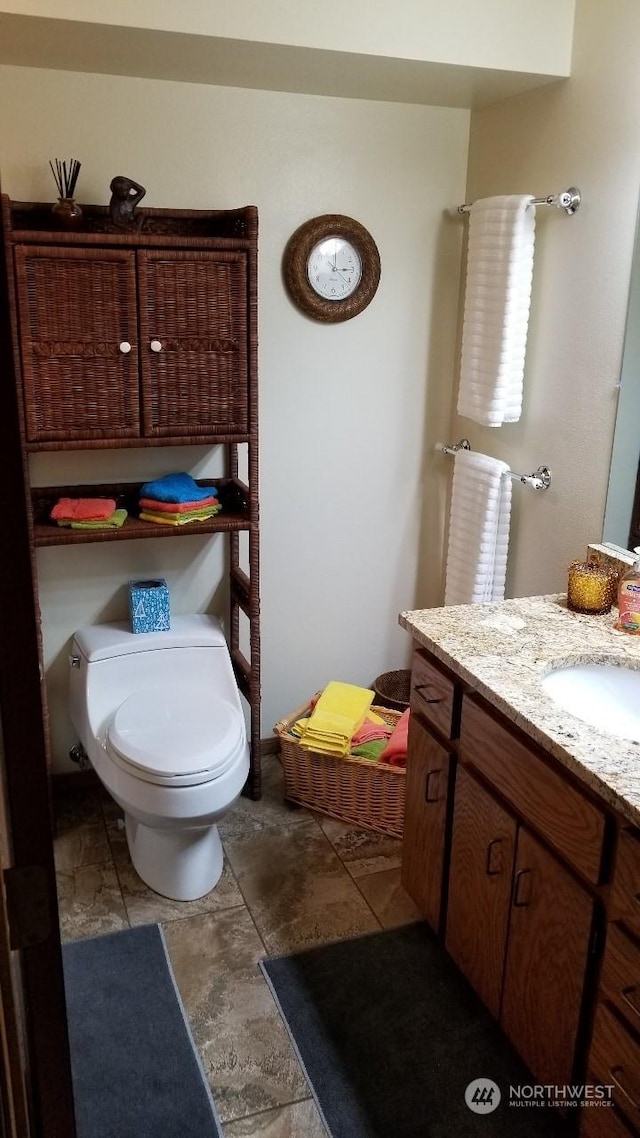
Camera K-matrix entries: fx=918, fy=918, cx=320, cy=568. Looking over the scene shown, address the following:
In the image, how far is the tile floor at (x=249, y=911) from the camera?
1938mm

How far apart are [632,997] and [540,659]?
0.69 metres

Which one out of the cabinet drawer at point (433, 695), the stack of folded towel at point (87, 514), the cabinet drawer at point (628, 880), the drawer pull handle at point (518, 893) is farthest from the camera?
the stack of folded towel at point (87, 514)

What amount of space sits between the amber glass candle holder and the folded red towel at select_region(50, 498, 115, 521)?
129 cm

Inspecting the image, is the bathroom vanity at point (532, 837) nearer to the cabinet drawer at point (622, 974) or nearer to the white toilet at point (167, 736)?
the cabinet drawer at point (622, 974)

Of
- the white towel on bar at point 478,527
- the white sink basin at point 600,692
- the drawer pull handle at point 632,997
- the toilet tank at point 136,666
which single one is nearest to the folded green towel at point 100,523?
the toilet tank at point 136,666

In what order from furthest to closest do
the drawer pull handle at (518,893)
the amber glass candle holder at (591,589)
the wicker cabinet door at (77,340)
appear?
the wicker cabinet door at (77,340)
the amber glass candle holder at (591,589)
the drawer pull handle at (518,893)

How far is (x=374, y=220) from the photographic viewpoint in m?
2.88

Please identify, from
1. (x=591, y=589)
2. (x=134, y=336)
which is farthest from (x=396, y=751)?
(x=134, y=336)

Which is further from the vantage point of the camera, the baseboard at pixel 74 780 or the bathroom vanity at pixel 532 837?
the baseboard at pixel 74 780

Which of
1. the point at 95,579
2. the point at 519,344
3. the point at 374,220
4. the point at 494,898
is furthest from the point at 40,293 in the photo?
the point at 494,898

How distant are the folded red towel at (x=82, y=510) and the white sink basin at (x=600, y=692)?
133 centimetres

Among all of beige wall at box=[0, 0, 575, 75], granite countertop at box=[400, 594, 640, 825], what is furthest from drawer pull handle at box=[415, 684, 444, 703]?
beige wall at box=[0, 0, 575, 75]

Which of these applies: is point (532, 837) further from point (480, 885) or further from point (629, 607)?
point (629, 607)

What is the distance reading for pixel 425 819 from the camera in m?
2.22
